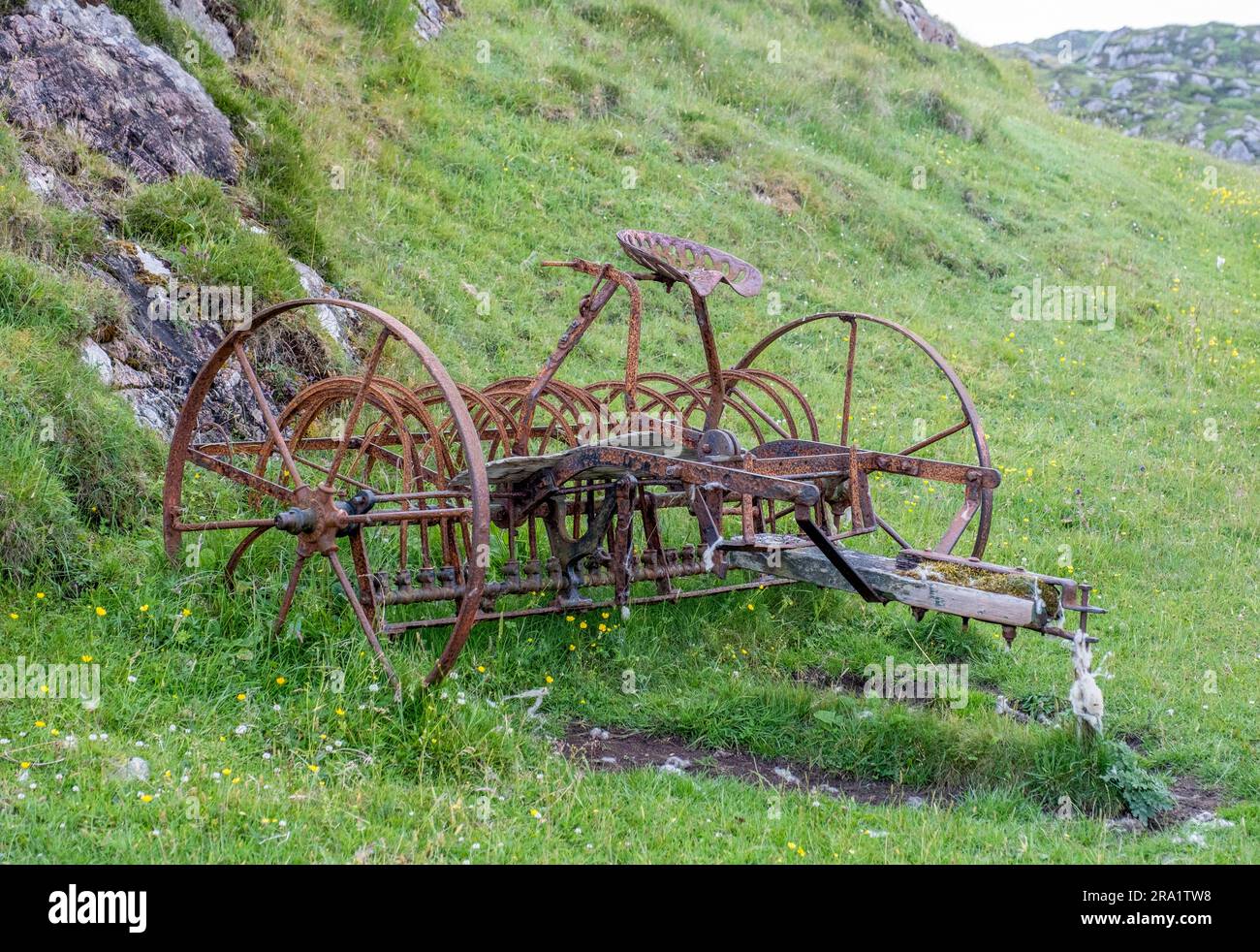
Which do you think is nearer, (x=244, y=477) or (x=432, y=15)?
(x=244, y=477)

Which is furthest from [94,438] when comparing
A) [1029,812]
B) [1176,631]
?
[1176,631]

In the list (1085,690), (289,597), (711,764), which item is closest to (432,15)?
(289,597)

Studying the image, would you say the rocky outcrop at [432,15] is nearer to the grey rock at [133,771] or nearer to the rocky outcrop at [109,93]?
the rocky outcrop at [109,93]

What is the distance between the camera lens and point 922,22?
20.7m

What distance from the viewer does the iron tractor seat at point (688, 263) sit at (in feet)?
19.7

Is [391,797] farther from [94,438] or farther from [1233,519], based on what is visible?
[1233,519]

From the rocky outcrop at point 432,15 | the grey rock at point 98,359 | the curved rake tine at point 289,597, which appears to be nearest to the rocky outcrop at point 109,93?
the grey rock at point 98,359

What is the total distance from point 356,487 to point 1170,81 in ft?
181

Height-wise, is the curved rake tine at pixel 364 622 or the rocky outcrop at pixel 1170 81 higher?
the rocky outcrop at pixel 1170 81

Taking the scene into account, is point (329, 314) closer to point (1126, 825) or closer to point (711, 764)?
point (711, 764)

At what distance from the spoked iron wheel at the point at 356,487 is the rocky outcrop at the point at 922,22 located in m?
16.1

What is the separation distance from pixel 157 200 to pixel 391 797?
15.9 feet

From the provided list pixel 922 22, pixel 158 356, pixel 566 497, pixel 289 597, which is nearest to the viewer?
pixel 289 597

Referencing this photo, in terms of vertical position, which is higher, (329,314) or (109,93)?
(109,93)
